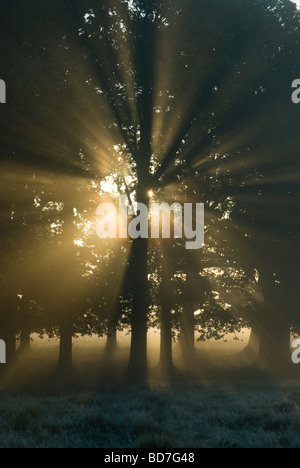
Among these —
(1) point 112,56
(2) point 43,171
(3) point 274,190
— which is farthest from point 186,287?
(1) point 112,56

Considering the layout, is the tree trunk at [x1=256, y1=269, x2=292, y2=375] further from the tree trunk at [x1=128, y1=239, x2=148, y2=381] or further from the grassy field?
the grassy field

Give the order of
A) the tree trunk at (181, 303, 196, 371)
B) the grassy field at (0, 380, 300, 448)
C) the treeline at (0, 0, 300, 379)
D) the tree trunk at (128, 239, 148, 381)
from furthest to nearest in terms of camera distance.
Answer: the tree trunk at (181, 303, 196, 371), the tree trunk at (128, 239, 148, 381), the treeline at (0, 0, 300, 379), the grassy field at (0, 380, 300, 448)

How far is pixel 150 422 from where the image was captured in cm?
1166

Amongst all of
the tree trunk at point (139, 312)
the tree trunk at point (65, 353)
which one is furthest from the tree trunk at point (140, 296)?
the tree trunk at point (65, 353)

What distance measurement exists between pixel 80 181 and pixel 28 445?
13625mm

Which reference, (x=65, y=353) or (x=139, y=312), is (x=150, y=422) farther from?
(x=65, y=353)

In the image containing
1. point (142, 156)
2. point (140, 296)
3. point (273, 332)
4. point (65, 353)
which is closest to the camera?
point (140, 296)

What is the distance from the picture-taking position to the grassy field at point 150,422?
1020 centimetres

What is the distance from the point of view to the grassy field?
10203mm

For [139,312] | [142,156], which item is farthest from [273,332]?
[142,156]

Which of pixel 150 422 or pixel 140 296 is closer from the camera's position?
pixel 150 422

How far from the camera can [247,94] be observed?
73.8 ft

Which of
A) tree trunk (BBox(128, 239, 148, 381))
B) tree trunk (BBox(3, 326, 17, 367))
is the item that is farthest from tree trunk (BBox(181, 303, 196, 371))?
tree trunk (BBox(3, 326, 17, 367))
